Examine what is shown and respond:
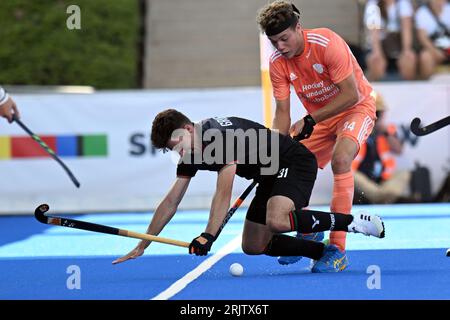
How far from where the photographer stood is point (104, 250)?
9.34m

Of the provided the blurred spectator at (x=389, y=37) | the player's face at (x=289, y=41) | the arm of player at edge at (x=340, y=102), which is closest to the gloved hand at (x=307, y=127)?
the arm of player at edge at (x=340, y=102)

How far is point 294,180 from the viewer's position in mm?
7461

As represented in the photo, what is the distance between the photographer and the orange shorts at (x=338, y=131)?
8.00 metres

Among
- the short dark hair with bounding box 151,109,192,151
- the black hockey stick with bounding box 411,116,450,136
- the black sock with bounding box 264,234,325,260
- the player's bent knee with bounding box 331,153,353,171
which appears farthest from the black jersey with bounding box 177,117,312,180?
the black hockey stick with bounding box 411,116,450,136

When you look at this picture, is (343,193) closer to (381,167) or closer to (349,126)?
(349,126)

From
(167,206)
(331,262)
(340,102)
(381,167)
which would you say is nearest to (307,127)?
(340,102)

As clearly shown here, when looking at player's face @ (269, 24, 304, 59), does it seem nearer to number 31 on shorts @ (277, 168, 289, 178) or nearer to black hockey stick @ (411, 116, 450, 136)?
number 31 on shorts @ (277, 168, 289, 178)

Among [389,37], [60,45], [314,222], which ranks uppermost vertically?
[389,37]

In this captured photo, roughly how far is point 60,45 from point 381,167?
577cm

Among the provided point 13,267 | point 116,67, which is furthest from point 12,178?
point 13,267

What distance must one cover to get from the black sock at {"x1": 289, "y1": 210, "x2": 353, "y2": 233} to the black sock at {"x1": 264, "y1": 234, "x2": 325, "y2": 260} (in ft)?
0.76

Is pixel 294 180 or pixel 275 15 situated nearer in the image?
pixel 294 180

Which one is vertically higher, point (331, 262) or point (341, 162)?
point (341, 162)

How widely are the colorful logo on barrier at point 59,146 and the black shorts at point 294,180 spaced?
568 cm
